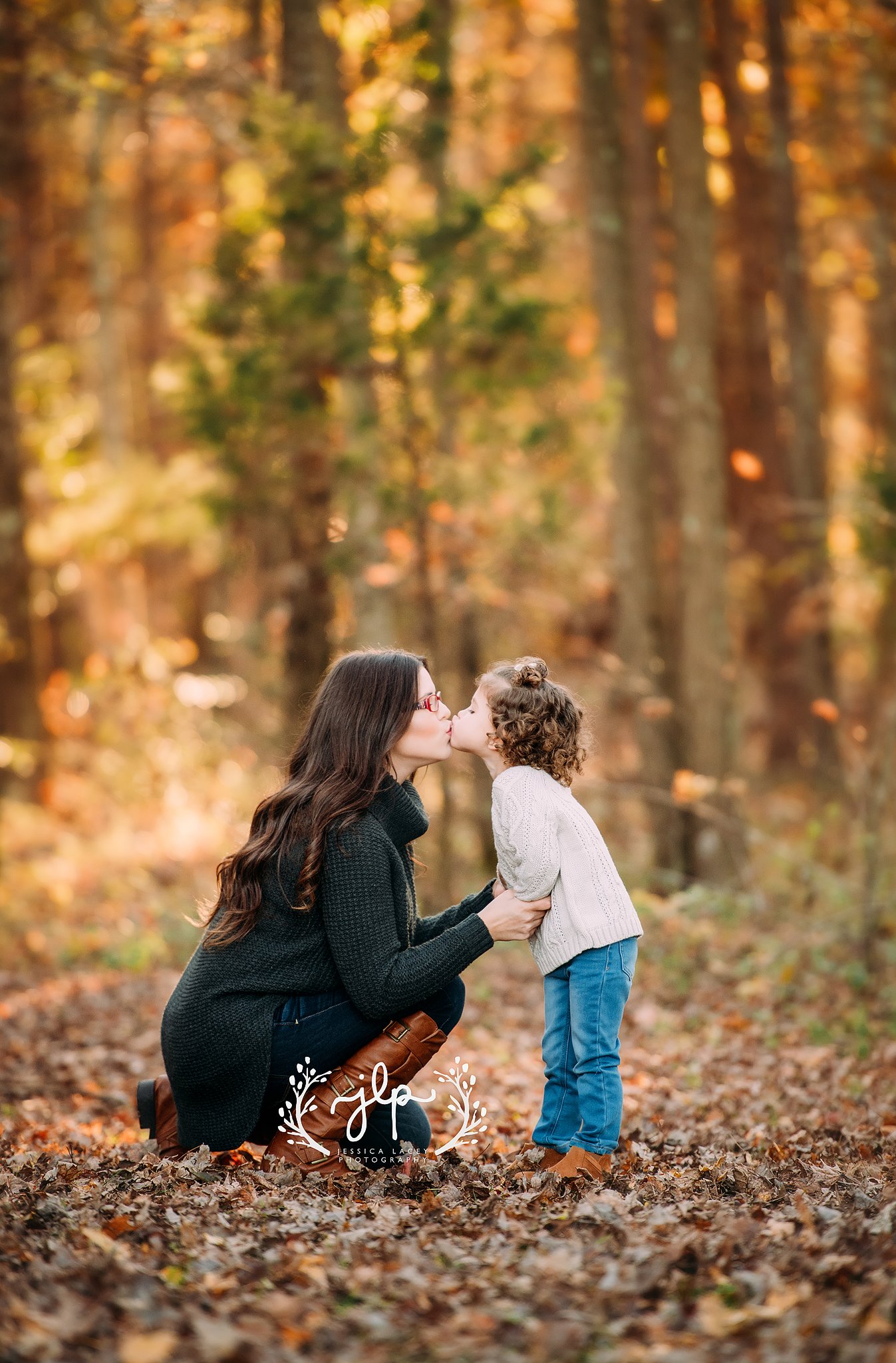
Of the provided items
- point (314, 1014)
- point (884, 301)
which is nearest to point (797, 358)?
point (884, 301)

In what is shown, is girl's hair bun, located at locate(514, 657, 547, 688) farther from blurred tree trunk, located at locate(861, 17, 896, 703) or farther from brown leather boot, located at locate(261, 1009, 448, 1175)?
blurred tree trunk, located at locate(861, 17, 896, 703)

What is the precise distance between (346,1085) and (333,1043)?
14 centimetres

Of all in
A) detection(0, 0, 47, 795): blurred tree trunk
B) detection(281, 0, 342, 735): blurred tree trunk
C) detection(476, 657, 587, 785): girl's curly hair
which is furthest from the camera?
detection(0, 0, 47, 795): blurred tree trunk

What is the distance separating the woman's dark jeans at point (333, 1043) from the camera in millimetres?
3891

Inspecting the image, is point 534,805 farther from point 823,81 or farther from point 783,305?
point 823,81

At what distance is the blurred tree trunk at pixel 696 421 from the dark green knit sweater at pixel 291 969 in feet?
19.3

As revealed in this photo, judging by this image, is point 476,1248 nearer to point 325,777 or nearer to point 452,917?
point 452,917

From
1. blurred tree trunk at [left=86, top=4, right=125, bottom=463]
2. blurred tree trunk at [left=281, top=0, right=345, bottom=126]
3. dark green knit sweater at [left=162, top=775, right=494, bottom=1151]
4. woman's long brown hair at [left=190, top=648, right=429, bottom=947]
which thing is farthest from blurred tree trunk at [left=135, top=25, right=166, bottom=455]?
dark green knit sweater at [left=162, top=775, right=494, bottom=1151]

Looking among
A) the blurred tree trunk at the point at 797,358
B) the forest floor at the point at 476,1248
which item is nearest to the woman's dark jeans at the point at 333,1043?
the forest floor at the point at 476,1248

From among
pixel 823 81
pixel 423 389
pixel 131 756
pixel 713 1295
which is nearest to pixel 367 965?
pixel 713 1295

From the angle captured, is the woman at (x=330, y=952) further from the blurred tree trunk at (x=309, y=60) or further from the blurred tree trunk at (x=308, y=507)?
the blurred tree trunk at (x=309, y=60)

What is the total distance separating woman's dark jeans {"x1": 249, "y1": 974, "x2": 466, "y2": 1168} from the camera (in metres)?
3.89

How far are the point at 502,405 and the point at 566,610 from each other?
162 centimetres

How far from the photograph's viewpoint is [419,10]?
329 inches
